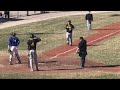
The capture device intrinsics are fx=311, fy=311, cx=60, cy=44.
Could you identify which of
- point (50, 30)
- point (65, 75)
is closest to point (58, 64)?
point (65, 75)

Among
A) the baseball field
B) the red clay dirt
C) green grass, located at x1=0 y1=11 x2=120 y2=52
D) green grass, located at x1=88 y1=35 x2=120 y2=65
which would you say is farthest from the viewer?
green grass, located at x1=0 y1=11 x2=120 y2=52

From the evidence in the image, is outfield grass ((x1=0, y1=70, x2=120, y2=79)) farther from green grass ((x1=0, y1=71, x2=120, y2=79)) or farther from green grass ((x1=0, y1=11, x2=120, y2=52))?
green grass ((x1=0, y1=11, x2=120, y2=52))

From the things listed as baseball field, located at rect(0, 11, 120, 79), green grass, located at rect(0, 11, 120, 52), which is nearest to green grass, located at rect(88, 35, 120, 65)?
baseball field, located at rect(0, 11, 120, 79)

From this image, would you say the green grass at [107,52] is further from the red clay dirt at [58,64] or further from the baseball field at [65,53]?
the red clay dirt at [58,64]

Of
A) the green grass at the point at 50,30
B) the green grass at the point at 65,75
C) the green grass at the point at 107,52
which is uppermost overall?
the green grass at the point at 50,30

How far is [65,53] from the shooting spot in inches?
823

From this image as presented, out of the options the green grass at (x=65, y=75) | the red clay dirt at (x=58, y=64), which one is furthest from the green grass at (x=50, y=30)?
the green grass at (x=65, y=75)

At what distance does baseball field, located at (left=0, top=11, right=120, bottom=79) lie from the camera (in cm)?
1585

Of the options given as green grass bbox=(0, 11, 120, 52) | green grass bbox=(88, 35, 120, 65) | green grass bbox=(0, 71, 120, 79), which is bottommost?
green grass bbox=(0, 71, 120, 79)

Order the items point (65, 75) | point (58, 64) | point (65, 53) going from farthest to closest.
A: point (65, 53) < point (58, 64) < point (65, 75)

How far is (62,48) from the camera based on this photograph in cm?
2256

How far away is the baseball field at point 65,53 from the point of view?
15852 mm

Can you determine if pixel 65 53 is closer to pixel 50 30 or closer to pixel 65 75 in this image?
pixel 65 75
